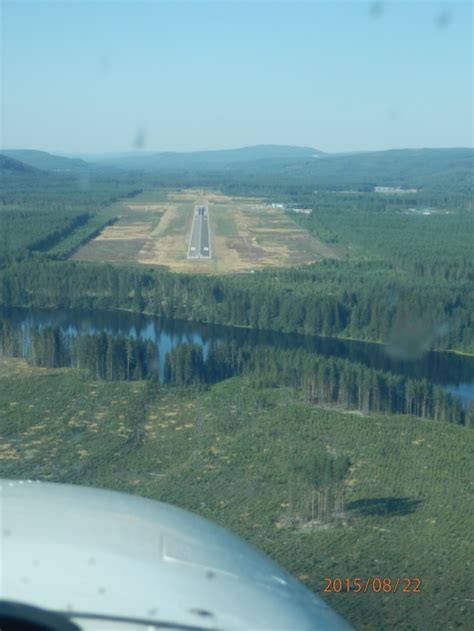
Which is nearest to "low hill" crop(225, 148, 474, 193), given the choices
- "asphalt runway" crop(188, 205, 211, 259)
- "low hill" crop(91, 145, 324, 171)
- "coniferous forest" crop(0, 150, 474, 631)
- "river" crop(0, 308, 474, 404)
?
"asphalt runway" crop(188, 205, 211, 259)

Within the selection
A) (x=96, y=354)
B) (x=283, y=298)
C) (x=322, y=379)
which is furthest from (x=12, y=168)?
(x=322, y=379)

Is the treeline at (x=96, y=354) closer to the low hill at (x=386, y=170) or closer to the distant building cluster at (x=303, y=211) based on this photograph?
the distant building cluster at (x=303, y=211)

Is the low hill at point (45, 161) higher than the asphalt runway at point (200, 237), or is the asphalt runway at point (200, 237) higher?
the low hill at point (45, 161)

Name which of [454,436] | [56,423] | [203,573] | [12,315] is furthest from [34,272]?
[203,573]

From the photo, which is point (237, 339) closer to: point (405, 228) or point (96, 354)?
point (96, 354)

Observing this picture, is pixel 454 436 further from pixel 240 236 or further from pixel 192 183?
pixel 192 183

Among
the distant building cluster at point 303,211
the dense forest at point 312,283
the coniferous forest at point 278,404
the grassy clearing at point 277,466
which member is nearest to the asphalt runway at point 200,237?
the coniferous forest at point 278,404
